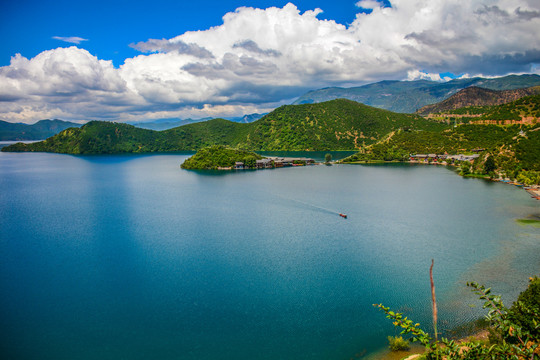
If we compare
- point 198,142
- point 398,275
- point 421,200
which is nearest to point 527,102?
point 421,200

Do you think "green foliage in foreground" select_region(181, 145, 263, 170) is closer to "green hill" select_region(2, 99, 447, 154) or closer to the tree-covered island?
the tree-covered island

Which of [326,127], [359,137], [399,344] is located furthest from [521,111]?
[399,344]

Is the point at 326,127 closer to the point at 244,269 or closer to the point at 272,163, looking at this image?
the point at 272,163

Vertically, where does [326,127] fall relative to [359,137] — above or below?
above

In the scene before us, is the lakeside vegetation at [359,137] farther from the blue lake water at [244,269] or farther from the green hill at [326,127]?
the blue lake water at [244,269]

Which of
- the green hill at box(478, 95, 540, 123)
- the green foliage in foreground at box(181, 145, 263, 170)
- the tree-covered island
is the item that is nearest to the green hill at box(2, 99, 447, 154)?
the green hill at box(478, 95, 540, 123)

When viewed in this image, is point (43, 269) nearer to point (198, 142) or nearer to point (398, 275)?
point (398, 275)

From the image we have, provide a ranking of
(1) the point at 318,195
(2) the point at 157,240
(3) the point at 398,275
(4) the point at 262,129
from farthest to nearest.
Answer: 1. (4) the point at 262,129
2. (1) the point at 318,195
3. (2) the point at 157,240
4. (3) the point at 398,275

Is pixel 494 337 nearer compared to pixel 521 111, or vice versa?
pixel 494 337
